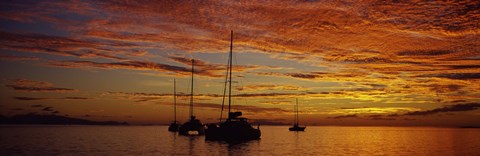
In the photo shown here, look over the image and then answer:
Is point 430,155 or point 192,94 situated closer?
point 430,155

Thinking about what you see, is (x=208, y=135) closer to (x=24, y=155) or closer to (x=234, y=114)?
(x=234, y=114)

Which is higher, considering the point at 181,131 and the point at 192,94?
the point at 192,94

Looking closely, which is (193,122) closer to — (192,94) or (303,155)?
(192,94)

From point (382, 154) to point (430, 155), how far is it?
7273mm

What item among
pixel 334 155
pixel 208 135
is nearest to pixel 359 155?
pixel 334 155

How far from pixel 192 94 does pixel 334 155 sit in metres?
62.9

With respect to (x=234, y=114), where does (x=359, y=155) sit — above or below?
below

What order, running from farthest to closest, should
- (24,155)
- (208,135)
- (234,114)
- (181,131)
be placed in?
(181,131) < (208,135) < (234,114) < (24,155)

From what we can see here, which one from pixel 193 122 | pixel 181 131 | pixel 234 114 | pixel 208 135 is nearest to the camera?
pixel 234 114

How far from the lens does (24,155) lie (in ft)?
197

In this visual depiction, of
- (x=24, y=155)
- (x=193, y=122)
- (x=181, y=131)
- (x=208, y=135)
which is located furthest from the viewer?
(x=181, y=131)

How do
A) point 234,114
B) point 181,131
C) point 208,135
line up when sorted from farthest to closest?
point 181,131 < point 208,135 < point 234,114

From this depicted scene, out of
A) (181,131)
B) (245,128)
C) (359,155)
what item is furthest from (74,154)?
(181,131)

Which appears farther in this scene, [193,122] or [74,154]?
[193,122]
